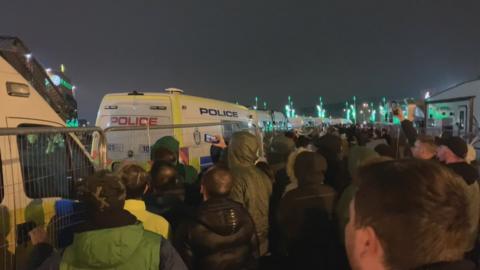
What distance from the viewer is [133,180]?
3.27 meters

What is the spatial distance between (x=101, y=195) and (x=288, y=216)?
6.40ft

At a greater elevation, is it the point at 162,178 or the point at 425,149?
the point at 425,149

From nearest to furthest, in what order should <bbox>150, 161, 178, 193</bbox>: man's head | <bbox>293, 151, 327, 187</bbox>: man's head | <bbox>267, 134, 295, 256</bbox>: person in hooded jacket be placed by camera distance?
<bbox>293, 151, 327, 187</bbox>: man's head < <bbox>150, 161, 178, 193</bbox>: man's head < <bbox>267, 134, 295, 256</bbox>: person in hooded jacket

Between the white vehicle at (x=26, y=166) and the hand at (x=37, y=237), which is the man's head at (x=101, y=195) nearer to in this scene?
the hand at (x=37, y=237)

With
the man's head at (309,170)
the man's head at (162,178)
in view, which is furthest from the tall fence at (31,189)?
the man's head at (309,170)

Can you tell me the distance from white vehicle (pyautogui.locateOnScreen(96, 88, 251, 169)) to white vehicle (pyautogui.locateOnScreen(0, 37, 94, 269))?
3.46 meters

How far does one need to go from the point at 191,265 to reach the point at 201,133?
22.8 ft

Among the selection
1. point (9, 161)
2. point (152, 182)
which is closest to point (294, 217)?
point (152, 182)

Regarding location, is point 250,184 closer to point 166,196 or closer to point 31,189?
point 166,196

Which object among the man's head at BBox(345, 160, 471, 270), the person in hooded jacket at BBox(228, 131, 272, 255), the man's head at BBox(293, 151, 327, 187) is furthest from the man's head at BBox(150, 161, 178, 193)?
the man's head at BBox(345, 160, 471, 270)

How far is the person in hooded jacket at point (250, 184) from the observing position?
416cm

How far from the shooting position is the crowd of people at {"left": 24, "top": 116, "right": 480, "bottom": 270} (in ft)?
3.78

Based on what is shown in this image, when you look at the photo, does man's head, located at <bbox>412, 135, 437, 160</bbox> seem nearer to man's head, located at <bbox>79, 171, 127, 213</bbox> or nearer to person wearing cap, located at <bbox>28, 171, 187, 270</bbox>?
person wearing cap, located at <bbox>28, 171, 187, 270</bbox>

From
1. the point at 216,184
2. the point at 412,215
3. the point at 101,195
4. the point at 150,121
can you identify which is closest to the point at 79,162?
the point at 216,184
